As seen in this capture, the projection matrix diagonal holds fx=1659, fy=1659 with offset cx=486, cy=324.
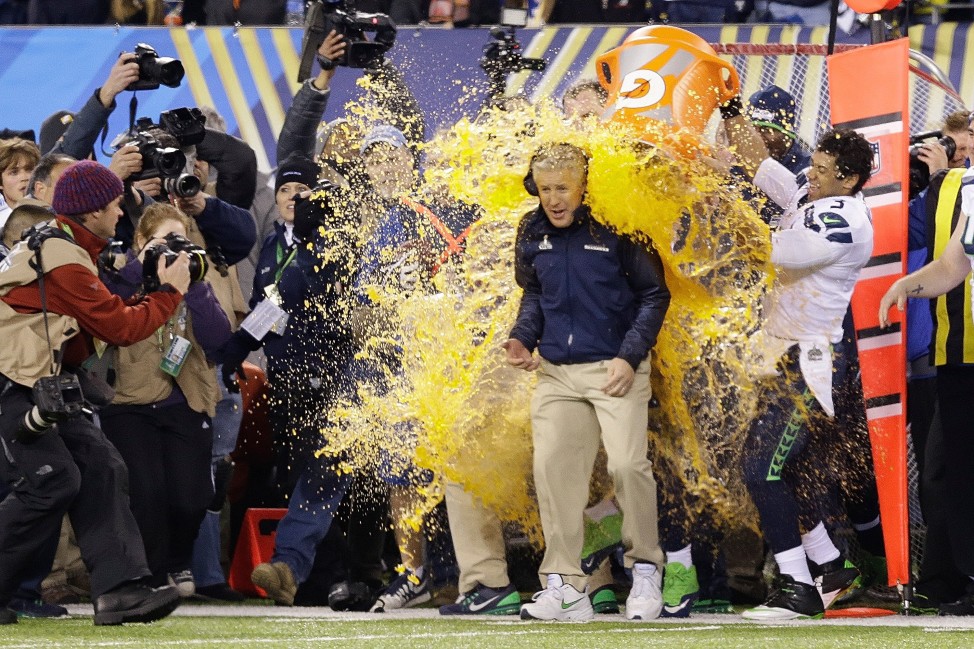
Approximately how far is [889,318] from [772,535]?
1045 millimetres

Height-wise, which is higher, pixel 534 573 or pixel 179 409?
pixel 179 409

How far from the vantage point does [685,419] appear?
261 inches

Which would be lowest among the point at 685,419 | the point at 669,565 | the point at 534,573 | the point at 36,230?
the point at 534,573

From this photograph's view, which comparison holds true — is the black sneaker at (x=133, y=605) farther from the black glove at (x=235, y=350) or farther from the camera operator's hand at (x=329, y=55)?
the camera operator's hand at (x=329, y=55)

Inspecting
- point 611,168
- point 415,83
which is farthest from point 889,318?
point 415,83

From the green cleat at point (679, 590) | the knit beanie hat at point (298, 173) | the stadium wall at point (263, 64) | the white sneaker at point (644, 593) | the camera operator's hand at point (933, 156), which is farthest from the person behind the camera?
the stadium wall at point (263, 64)

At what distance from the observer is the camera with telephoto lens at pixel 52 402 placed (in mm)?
6023

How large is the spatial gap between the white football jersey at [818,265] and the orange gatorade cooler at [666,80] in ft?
1.90

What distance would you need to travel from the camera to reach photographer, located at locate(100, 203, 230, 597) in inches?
279

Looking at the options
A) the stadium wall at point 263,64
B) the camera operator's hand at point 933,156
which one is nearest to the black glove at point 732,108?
the camera operator's hand at point 933,156

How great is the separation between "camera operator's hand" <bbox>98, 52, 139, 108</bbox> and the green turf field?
2.41 metres

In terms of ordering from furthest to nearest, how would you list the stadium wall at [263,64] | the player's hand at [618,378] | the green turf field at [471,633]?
the stadium wall at [263,64] → the player's hand at [618,378] → the green turf field at [471,633]

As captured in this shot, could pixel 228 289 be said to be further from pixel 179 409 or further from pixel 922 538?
pixel 922 538

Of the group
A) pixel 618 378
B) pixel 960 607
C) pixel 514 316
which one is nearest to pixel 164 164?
pixel 514 316
